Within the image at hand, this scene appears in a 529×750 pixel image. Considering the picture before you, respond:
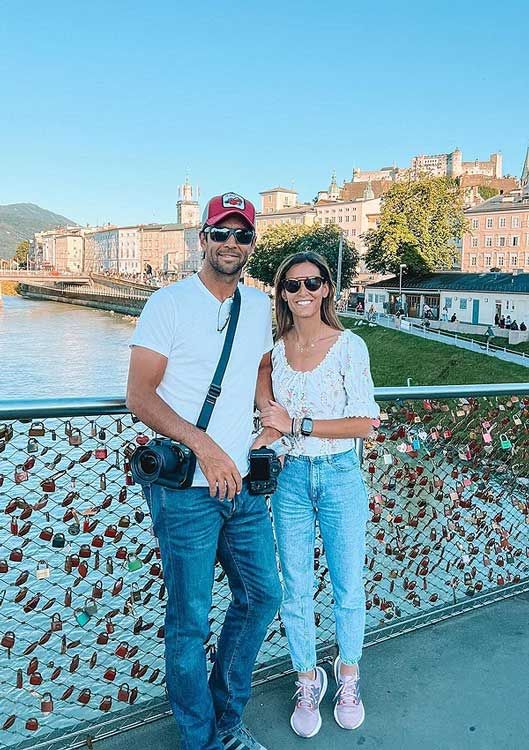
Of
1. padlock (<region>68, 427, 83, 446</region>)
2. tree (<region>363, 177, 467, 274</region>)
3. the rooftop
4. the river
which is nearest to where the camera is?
padlock (<region>68, 427, 83, 446</region>)

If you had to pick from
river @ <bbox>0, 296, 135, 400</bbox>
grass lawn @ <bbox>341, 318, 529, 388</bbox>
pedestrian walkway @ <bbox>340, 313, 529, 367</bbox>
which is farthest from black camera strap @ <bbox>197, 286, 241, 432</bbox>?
pedestrian walkway @ <bbox>340, 313, 529, 367</bbox>

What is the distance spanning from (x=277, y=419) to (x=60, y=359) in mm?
27537

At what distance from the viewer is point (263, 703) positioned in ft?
8.76

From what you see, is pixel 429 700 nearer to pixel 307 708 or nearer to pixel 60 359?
pixel 307 708

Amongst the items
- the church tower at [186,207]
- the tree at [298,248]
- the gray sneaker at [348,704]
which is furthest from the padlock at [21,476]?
the church tower at [186,207]

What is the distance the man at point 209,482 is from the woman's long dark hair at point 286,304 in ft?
0.74

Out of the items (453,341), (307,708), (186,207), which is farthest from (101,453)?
(186,207)

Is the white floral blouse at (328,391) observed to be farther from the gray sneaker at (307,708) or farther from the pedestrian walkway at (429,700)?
the pedestrian walkway at (429,700)

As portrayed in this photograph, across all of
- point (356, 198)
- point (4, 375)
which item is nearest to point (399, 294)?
point (4, 375)

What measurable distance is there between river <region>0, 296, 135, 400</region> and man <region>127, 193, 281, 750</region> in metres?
8.21

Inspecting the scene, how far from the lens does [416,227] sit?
51.7 m

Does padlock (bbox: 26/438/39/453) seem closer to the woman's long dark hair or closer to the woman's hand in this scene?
the woman's hand

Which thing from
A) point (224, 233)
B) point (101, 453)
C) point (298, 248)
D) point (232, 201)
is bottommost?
point (101, 453)

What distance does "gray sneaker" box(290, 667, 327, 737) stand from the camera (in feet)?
8.16
